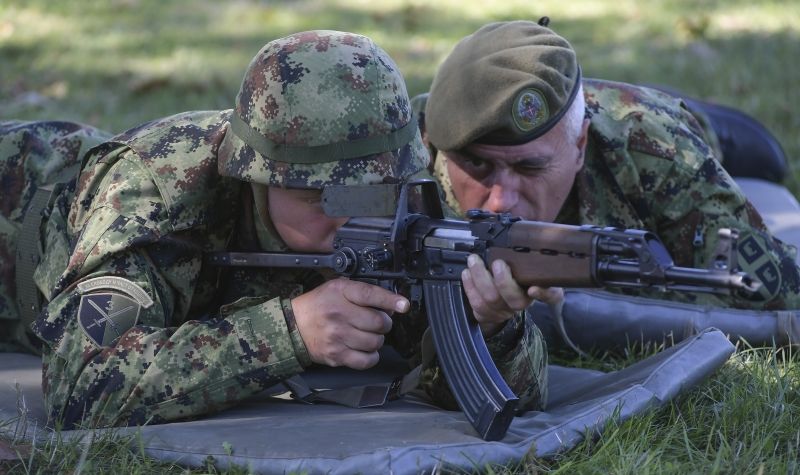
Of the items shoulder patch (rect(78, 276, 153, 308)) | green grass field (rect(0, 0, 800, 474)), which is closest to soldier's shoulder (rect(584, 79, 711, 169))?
green grass field (rect(0, 0, 800, 474))

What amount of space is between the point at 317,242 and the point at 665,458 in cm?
113

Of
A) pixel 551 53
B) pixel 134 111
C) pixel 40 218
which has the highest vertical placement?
pixel 551 53

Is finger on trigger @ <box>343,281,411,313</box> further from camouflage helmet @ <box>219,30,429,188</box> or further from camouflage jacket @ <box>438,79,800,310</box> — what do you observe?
camouflage jacket @ <box>438,79,800,310</box>

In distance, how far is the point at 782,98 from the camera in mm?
7480

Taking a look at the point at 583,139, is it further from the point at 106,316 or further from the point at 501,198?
the point at 106,316

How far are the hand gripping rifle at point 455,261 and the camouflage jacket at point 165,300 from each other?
0.72ft

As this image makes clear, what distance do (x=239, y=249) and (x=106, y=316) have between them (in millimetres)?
Answer: 513

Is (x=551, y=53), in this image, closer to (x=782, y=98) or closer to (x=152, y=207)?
(x=152, y=207)

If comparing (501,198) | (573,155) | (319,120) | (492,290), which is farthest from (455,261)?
(573,155)

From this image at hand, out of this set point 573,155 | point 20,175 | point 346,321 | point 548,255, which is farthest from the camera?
point 573,155

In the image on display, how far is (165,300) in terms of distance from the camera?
340cm

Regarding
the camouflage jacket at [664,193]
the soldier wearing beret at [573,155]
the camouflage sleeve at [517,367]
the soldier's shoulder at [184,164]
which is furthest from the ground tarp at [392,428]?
the camouflage jacket at [664,193]

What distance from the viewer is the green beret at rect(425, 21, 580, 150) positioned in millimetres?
4117

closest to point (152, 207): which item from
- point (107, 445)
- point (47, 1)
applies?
point (107, 445)
